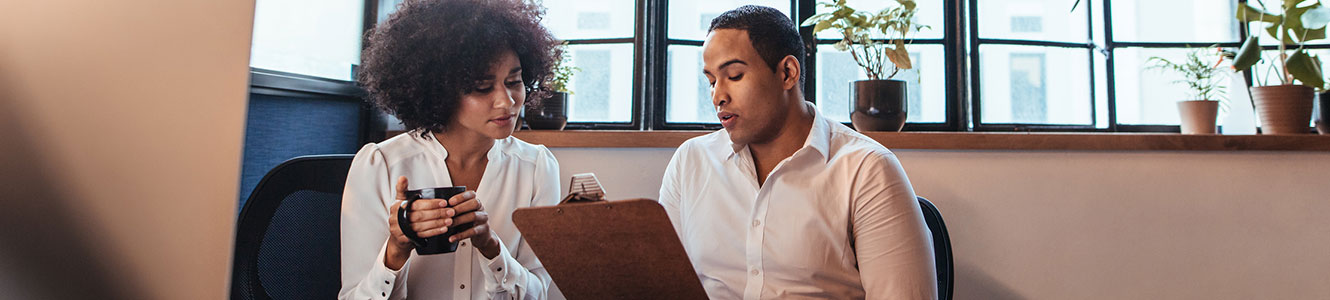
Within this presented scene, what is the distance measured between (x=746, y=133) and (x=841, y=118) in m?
0.93

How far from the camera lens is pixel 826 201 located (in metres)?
1.11

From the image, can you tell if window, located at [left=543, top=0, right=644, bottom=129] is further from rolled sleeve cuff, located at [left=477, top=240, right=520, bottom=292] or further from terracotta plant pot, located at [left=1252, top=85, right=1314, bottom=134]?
terracotta plant pot, located at [left=1252, top=85, right=1314, bottom=134]

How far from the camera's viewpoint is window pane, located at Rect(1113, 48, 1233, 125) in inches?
77.3

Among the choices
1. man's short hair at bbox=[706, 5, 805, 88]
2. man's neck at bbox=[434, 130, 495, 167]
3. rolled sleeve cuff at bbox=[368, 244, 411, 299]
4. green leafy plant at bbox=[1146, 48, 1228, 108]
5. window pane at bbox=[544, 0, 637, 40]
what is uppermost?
window pane at bbox=[544, 0, 637, 40]

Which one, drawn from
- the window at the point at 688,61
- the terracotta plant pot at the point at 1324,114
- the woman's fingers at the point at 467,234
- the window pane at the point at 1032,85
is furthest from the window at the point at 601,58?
the terracotta plant pot at the point at 1324,114

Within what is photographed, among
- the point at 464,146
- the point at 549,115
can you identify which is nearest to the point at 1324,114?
the point at 549,115

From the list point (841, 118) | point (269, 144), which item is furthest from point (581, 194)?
point (841, 118)

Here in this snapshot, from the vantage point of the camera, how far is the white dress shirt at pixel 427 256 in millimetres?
1017

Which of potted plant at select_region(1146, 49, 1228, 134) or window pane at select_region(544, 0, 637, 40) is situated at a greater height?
window pane at select_region(544, 0, 637, 40)

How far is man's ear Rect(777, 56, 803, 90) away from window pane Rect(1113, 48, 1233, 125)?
1361 millimetres

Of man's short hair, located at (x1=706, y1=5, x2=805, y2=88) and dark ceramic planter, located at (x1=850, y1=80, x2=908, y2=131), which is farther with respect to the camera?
dark ceramic planter, located at (x1=850, y1=80, x2=908, y2=131)

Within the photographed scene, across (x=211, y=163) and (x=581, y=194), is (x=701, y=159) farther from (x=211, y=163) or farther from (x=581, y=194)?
(x=211, y=163)

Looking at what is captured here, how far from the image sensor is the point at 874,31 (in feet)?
6.10

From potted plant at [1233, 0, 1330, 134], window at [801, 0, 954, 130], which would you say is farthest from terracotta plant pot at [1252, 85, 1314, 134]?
window at [801, 0, 954, 130]
